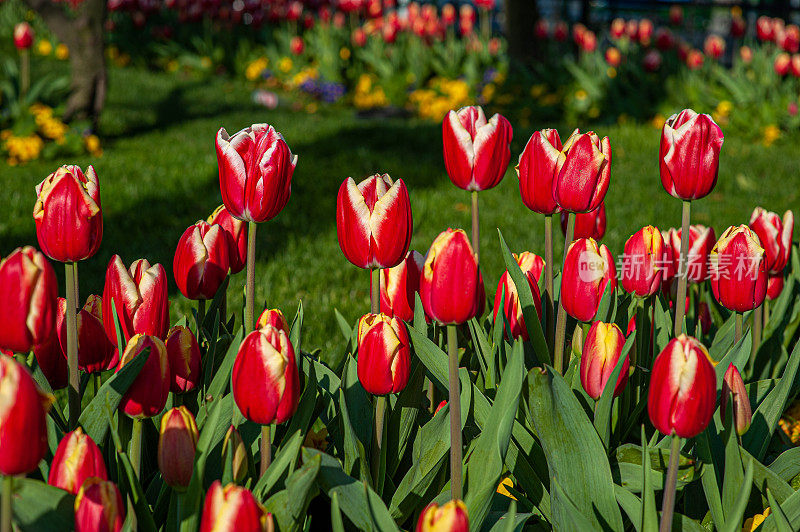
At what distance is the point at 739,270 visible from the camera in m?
1.73

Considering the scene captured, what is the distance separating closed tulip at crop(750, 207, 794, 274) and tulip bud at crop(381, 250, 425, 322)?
0.94 metres

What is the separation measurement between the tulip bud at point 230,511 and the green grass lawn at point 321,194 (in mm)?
1649

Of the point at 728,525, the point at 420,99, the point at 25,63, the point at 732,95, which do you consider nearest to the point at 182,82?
the point at 420,99

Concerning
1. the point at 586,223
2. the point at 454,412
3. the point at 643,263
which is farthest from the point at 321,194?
the point at 454,412

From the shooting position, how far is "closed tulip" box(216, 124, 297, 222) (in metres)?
1.39

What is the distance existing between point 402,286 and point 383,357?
14.8 inches

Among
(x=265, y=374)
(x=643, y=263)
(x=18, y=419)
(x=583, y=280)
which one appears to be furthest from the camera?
(x=643, y=263)

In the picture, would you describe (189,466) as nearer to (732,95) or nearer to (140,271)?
(140,271)

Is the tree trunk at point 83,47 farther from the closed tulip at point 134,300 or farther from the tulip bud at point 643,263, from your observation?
the tulip bud at point 643,263

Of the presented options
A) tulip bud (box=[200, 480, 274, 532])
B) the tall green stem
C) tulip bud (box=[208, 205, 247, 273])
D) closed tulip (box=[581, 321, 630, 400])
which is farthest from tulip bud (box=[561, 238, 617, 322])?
tulip bud (box=[200, 480, 274, 532])

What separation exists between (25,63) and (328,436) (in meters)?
4.97

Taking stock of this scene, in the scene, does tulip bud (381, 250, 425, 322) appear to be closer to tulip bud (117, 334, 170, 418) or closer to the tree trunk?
tulip bud (117, 334, 170, 418)

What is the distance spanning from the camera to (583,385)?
4.86 feet

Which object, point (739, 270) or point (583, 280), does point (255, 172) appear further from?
point (739, 270)
